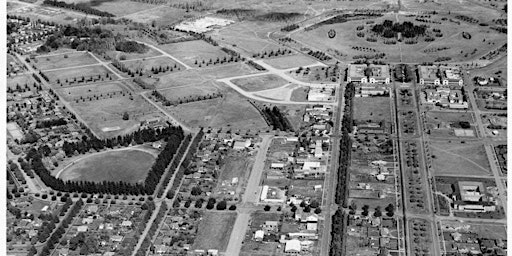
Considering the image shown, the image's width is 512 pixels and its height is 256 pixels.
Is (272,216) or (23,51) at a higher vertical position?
(23,51)

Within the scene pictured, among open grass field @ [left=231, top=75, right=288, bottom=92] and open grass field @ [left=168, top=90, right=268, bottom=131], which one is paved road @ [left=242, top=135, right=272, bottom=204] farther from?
open grass field @ [left=231, top=75, right=288, bottom=92]

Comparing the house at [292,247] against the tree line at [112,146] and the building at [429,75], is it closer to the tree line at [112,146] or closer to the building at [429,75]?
the tree line at [112,146]

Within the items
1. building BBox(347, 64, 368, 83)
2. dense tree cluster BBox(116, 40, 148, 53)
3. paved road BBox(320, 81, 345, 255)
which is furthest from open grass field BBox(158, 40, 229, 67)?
paved road BBox(320, 81, 345, 255)

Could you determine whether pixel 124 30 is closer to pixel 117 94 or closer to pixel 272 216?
pixel 117 94

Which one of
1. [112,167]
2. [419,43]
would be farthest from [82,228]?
[419,43]

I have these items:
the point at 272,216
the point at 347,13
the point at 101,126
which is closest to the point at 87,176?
the point at 101,126

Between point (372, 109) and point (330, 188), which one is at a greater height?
point (372, 109)

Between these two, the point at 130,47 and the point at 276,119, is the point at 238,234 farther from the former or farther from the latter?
the point at 130,47
